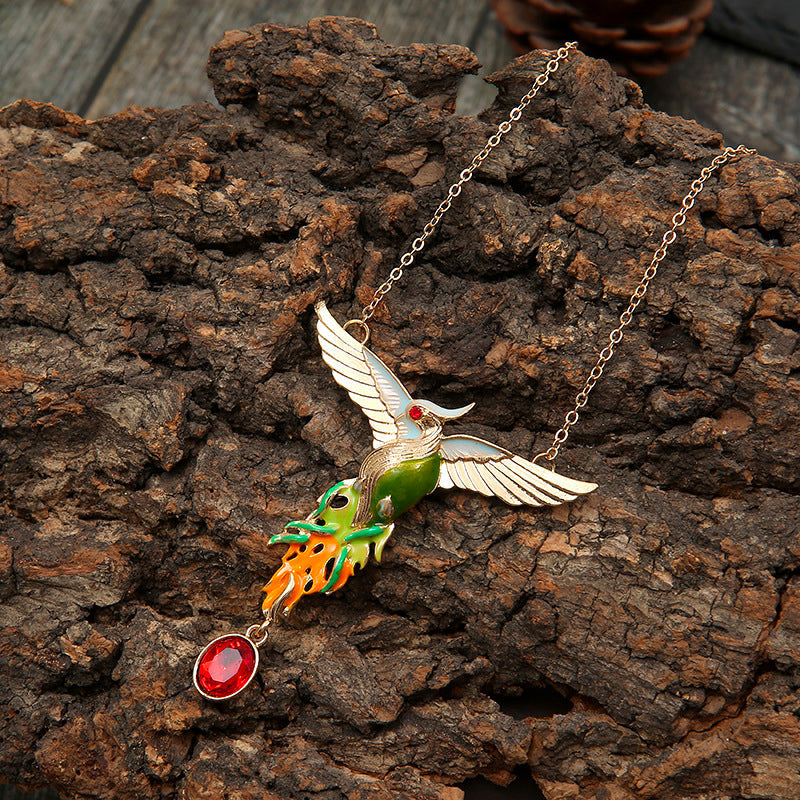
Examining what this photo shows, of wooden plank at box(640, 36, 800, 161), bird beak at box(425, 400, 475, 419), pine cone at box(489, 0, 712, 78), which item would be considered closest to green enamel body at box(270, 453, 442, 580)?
bird beak at box(425, 400, 475, 419)

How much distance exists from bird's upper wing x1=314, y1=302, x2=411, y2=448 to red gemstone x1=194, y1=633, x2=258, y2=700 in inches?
24.3

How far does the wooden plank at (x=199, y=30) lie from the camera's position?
3.71 meters

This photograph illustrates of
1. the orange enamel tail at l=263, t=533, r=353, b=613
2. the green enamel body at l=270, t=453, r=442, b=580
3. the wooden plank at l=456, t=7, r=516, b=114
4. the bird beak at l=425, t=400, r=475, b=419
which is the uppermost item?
the wooden plank at l=456, t=7, r=516, b=114

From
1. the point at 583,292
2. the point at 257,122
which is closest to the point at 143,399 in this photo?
the point at 257,122

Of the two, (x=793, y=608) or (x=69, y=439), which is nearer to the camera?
(x=793, y=608)

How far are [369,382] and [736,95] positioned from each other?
2526mm

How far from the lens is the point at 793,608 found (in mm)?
1908

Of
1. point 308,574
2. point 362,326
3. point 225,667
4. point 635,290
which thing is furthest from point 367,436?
point 635,290

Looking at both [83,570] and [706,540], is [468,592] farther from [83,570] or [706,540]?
[83,570]

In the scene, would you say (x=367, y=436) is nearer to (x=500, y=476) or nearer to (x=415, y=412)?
(x=415, y=412)

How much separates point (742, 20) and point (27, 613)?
3.75 m

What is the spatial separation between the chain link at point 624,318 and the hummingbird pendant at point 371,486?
165 millimetres

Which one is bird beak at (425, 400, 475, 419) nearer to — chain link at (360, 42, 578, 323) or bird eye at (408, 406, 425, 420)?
bird eye at (408, 406, 425, 420)

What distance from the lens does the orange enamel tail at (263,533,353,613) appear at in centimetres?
205
